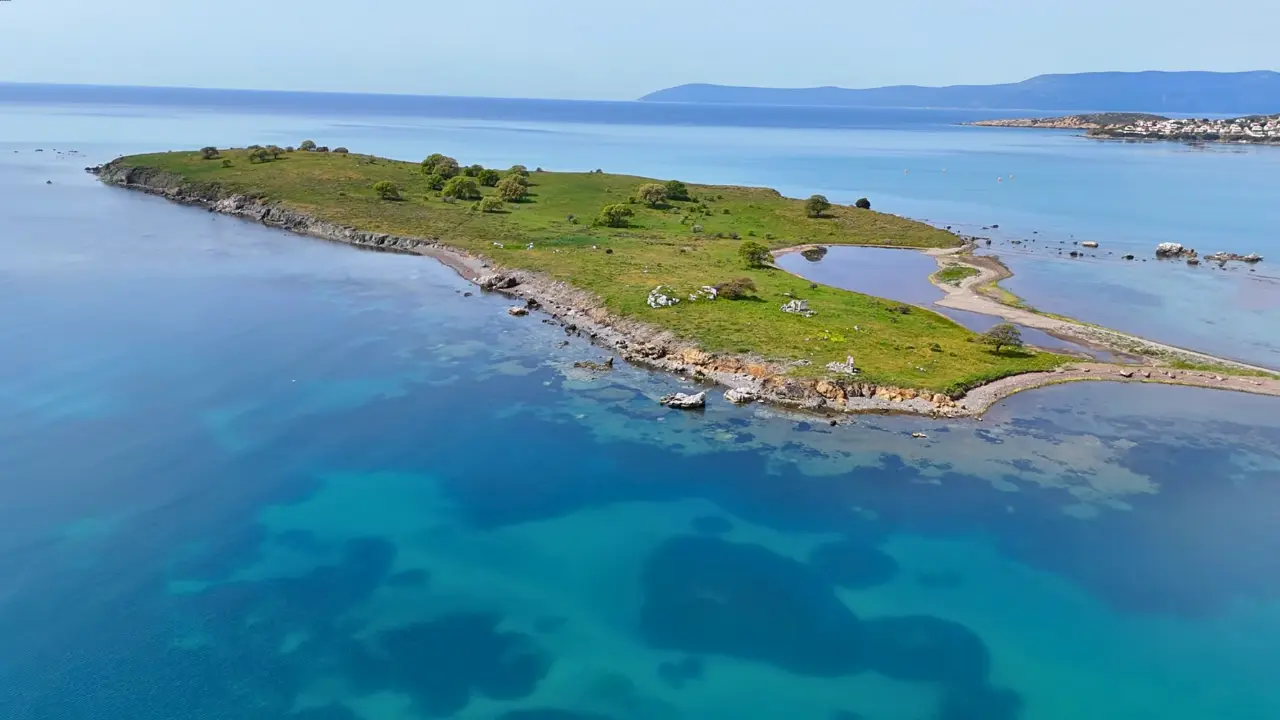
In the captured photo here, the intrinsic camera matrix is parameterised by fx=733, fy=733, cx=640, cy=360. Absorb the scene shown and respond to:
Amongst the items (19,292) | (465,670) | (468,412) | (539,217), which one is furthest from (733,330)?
(19,292)

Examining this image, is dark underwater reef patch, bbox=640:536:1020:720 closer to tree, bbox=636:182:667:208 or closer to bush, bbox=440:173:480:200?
tree, bbox=636:182:667:208

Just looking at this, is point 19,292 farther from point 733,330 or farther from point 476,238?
point 733,330

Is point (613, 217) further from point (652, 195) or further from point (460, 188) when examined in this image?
point (460, 188)

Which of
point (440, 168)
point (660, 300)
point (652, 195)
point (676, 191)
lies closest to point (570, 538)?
point (660, 300)

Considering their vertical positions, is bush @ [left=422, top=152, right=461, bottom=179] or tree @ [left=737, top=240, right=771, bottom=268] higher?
bush @ [left=422, top=152, right=461, bottom=179]

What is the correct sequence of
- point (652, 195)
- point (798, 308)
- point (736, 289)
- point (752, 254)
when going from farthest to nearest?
1. point (652, 195)
2. point (752, 254)
3. point (736, 289)
4. point (798, 308)

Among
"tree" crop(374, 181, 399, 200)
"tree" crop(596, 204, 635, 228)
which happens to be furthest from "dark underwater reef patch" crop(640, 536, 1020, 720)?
"tree" crop(374, 181, 399, 200)
